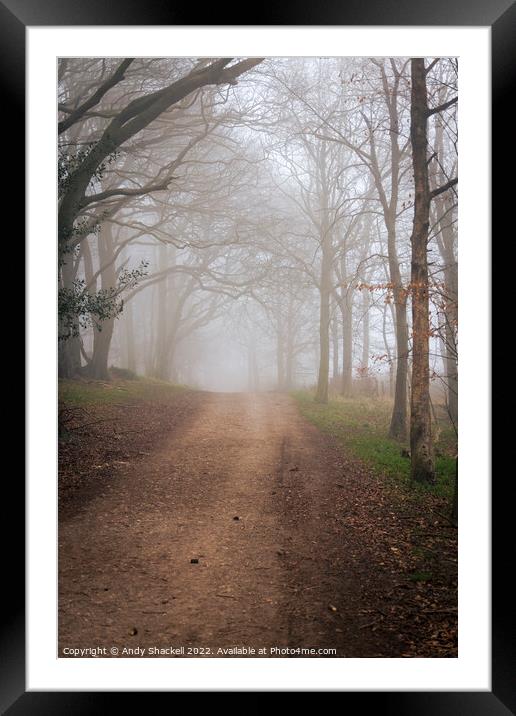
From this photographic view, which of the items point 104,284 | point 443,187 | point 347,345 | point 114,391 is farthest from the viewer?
point 347,345

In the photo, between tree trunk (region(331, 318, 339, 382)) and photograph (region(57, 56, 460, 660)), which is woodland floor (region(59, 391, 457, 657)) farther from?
tree trunk (region(331, 318, 339, 382))

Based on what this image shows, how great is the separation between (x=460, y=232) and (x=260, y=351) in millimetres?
3282

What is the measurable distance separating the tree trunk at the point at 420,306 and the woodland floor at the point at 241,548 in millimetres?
552

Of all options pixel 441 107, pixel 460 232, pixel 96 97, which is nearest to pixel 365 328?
pixel 460 232

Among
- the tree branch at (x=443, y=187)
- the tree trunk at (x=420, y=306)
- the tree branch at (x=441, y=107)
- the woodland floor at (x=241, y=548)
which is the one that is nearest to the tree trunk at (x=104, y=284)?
the woodland floor at (x=241, y=548)

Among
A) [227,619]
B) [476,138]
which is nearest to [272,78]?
[476,138]

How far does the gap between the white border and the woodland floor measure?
192 mm

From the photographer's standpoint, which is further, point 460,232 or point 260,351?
point 260,351

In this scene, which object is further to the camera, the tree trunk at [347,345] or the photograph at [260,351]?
the tree trunk at [347,345]

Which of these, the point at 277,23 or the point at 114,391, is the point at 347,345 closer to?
the point at 114,391

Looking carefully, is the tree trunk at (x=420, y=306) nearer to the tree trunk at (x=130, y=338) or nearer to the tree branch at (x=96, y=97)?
the tree branch at (x=96, y=97)

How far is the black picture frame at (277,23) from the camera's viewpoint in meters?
3.08

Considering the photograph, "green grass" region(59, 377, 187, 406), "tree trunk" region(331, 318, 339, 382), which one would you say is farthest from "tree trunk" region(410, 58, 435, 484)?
"green grass" region(59, 377, 187, 406)

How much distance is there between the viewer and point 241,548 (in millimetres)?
3523
